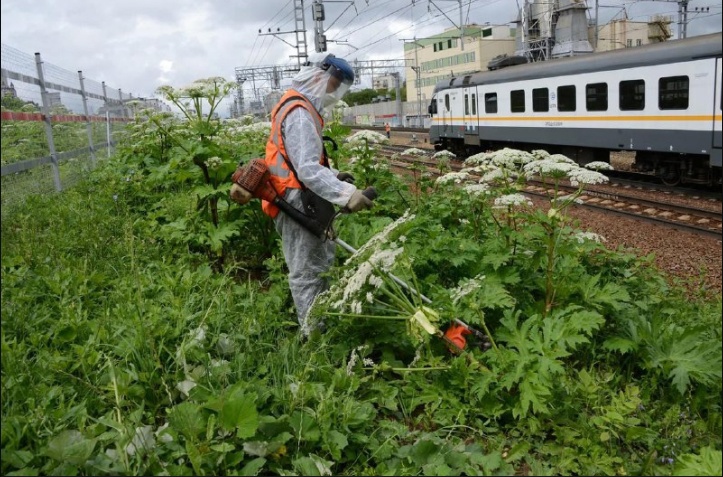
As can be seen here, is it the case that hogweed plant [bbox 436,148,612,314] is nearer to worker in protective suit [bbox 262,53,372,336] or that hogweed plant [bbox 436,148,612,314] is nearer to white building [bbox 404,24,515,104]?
worker in protective suit [bbox 262,53,372,336]

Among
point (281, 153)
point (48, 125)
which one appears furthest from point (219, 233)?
point (48, 125)

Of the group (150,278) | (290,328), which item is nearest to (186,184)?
(150,278)

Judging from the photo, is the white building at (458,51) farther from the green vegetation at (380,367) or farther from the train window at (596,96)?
the green vegetation at (380,367)

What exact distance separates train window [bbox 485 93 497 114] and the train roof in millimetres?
401

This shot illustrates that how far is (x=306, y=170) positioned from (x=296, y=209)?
33 centimetres

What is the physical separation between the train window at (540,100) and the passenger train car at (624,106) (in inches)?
1.0

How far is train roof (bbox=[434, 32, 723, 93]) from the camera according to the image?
35.4 ft

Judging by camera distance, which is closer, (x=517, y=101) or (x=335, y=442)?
(x=335, y=442)

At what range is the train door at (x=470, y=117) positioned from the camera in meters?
19.3

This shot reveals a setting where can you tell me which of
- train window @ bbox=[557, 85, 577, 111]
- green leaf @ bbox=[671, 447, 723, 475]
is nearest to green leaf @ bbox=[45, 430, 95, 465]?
green leaf @ bbox=[671, 447, 723, 475]

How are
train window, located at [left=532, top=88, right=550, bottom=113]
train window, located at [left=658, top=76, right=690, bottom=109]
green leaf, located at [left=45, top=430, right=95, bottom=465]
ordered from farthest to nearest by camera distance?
train window, located at [left=532, top=88, right=550, bottom=113] < train window, located at [left=658, top=76, right=690, bottom=109] < green leaf, located at [left=45, top=430, right=95, bottom=465]

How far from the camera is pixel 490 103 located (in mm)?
18375

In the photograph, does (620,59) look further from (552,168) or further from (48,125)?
(48,125)

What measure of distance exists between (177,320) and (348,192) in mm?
1388
